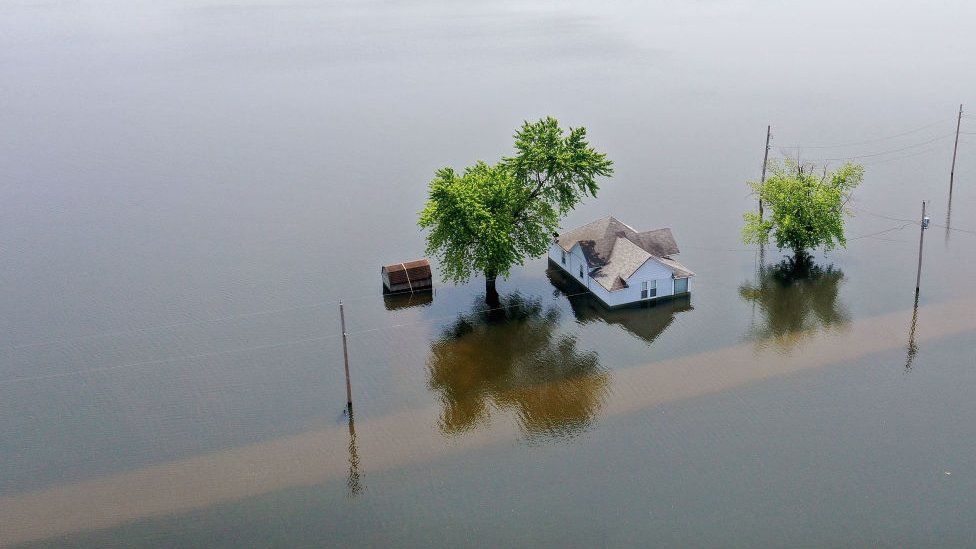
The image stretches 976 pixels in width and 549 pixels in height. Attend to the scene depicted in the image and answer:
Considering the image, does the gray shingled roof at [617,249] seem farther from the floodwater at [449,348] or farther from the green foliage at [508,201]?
Answer: the green foliage at [508,201]

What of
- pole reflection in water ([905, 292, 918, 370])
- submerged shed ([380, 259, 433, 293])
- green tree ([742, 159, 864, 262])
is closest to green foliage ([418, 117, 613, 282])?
submerged shed ([380, 259, 433, 293])

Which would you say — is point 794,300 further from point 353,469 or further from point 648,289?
point 353,469

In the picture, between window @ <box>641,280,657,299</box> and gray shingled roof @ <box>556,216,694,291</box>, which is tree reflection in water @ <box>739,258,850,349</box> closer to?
gray shingled roof @ <box>556,216,694,291</box>

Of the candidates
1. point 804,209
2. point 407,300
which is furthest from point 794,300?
point 407,300

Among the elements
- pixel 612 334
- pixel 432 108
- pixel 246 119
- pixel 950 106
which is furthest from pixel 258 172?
pixel 950 106

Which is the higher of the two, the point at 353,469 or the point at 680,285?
the point at 680,285

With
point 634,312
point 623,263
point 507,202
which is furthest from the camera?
point 623,263
